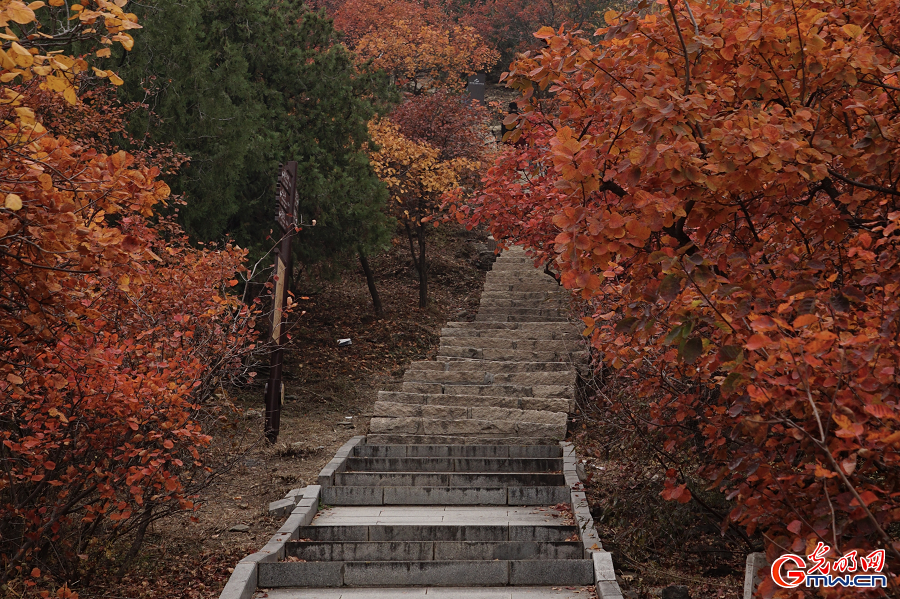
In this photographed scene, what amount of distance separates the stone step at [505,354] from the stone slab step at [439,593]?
283 inches

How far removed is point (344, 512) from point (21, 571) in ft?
10.6

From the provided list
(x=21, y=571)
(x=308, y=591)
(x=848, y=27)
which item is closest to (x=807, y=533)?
(x=848, y=27)

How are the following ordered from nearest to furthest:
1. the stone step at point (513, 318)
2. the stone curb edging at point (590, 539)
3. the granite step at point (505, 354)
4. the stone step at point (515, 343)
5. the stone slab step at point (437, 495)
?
the stone curb edging at point (590, 539)
the stone slab step at point (437, 495)
the granite step at point (505, 354)
the stone step at point (515, 343)
the stone step at point (513, 318)

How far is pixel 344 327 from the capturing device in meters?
17.9

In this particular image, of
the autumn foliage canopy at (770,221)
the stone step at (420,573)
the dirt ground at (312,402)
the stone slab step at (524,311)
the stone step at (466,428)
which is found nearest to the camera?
the autumn foliage canopy at (770,221)

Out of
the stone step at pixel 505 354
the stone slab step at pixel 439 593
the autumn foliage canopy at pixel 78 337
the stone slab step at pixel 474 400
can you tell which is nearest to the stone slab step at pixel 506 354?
the stone step at pixel 505 354

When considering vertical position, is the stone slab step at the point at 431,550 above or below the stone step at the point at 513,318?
below

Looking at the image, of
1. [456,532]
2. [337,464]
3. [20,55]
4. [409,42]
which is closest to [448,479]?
[337,464]

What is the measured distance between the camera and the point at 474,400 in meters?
11.3

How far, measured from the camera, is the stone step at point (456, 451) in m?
9.79

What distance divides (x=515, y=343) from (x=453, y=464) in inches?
174

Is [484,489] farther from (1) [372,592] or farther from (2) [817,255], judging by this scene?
(2) [817,255]

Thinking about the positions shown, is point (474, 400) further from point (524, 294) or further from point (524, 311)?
point (524, 294)

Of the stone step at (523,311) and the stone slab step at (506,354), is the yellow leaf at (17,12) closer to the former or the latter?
the stone slab step at (506,354)
